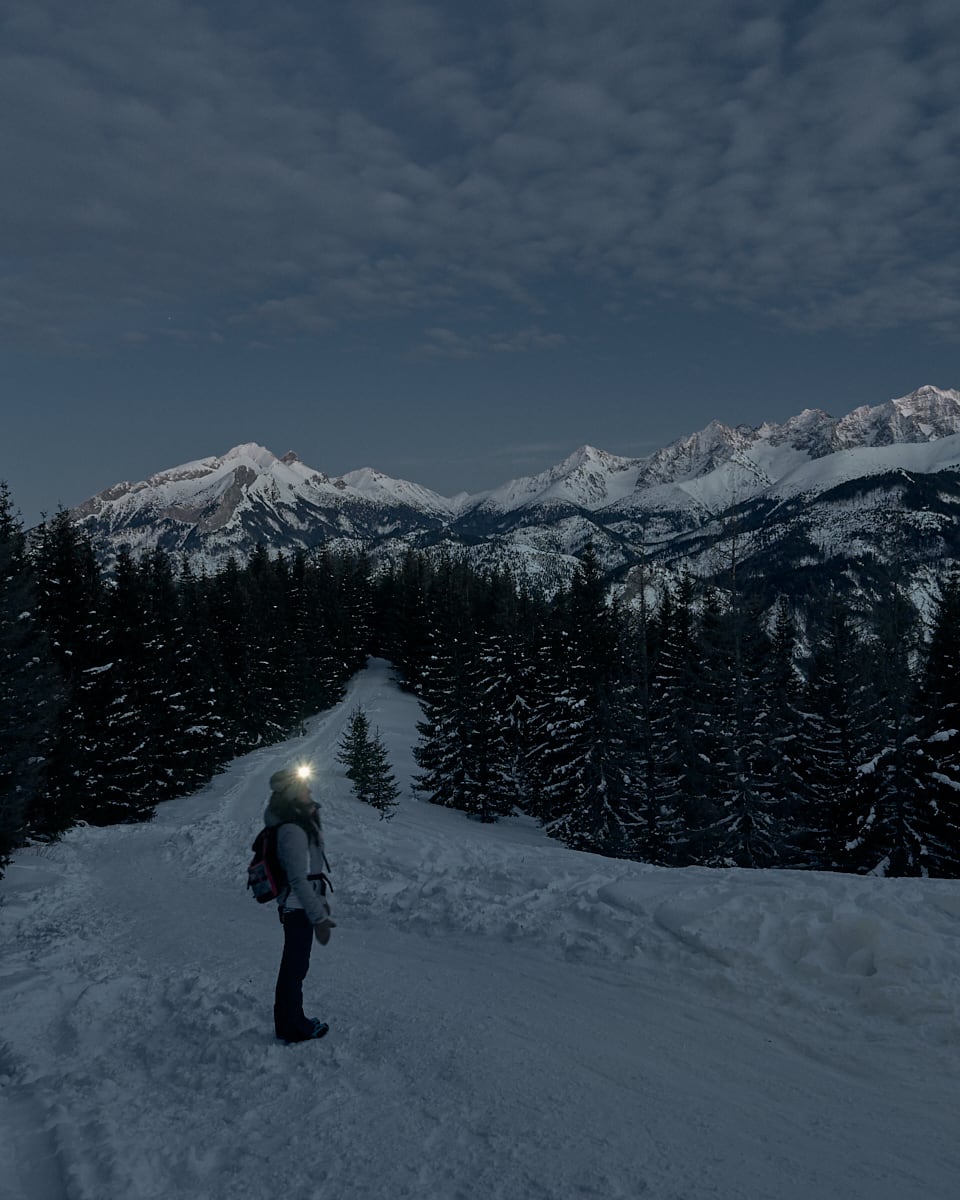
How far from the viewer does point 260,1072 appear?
5.39 meters

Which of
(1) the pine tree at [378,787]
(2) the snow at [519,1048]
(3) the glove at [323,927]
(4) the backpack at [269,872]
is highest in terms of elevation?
(4) the backpack at [269,872]

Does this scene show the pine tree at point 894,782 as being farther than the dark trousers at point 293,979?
Yes

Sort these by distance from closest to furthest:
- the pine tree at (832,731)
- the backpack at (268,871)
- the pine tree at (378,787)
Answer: the backpack at (268,871), the pine tree at (832,731), the pine tree at (378,787)

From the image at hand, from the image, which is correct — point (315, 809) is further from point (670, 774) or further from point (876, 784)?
point (670, 774)

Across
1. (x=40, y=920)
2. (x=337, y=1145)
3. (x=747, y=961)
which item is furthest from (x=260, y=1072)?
(x=40, y=920)

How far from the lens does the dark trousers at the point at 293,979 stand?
232 inches

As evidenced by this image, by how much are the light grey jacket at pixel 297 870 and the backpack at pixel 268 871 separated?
0.06 metres

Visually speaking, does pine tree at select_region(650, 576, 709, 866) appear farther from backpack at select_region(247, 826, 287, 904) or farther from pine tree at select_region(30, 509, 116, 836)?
backpack at select_region(247, 826, 287, 904)

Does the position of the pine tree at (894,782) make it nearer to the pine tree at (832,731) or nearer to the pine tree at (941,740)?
the pine tree at (941,740)

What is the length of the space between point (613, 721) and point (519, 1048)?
24.8 meters

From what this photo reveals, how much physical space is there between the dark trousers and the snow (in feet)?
0.64

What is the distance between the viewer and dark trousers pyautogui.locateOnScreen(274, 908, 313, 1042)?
589cm

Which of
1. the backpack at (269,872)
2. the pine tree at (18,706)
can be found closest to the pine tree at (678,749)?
the pine tree at (18,706)

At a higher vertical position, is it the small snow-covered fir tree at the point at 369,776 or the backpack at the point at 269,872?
the backpack at the point at 269,872
